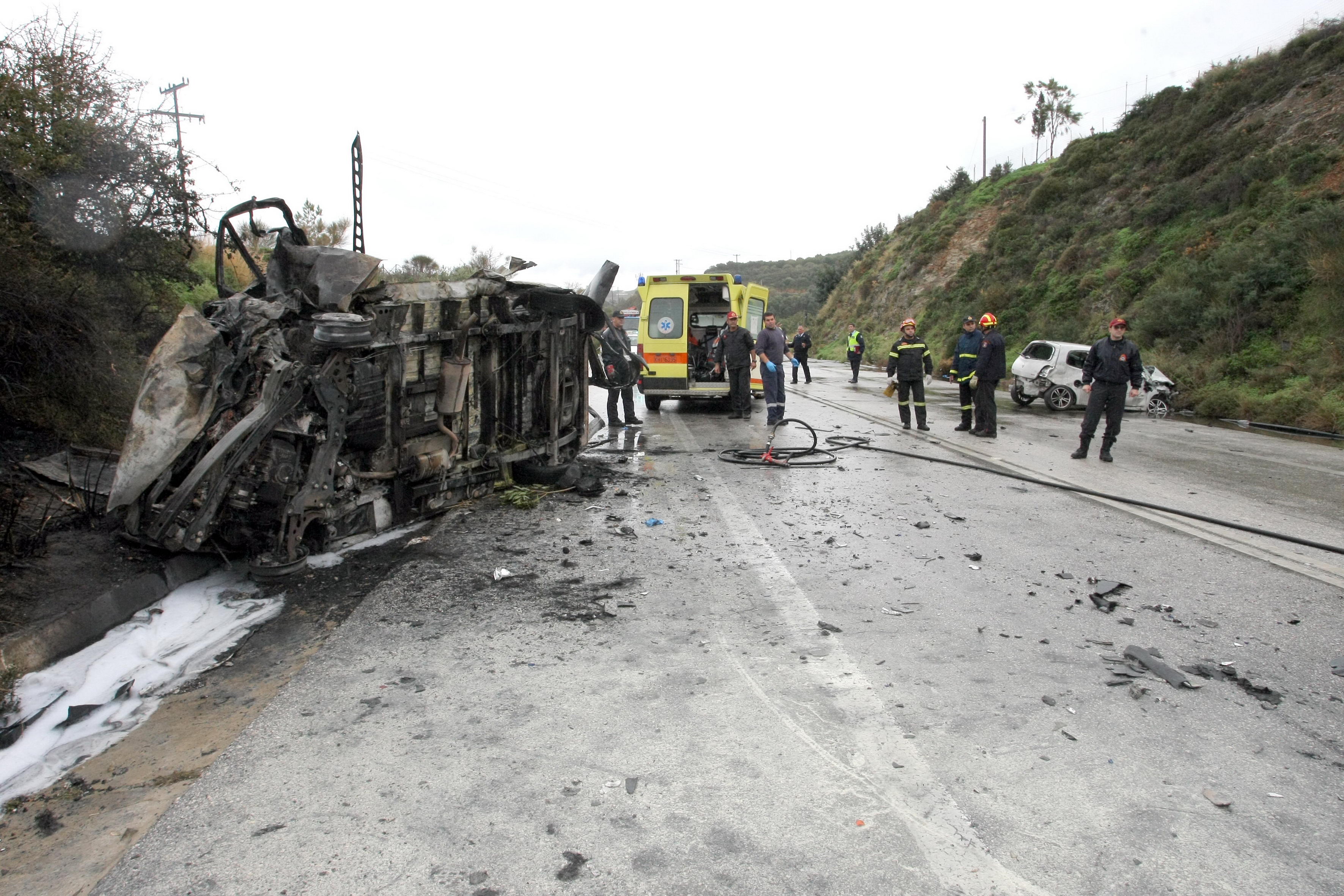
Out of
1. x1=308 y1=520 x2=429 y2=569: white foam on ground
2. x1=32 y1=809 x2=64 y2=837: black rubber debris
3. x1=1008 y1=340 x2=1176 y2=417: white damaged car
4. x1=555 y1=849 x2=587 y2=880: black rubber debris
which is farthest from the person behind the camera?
x1=1008 y1=340 x2=1176 y2=417: white damaged car

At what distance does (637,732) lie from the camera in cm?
314

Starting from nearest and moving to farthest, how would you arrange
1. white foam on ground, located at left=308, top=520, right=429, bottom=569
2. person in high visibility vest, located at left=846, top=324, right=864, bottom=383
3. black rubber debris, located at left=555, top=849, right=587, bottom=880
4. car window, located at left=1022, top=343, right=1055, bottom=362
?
black rubber debris, located at left=555, top=849, right=587, bottom=880 < white foam on ground, located at left=308, top=520, right=429, bottom=569 < car window, located at left=1022, top=343, right=1055, bottom=362 < person in high visibility vest, located at left=846, top=324, right=864, bottom=383

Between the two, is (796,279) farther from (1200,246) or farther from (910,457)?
(910,457)

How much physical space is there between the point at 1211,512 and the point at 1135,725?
463 cm

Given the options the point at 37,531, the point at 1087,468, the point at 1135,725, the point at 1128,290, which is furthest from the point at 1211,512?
the point at 1128,290

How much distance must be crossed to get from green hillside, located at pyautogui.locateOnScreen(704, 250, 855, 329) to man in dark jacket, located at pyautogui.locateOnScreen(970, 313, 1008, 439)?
3857 cm

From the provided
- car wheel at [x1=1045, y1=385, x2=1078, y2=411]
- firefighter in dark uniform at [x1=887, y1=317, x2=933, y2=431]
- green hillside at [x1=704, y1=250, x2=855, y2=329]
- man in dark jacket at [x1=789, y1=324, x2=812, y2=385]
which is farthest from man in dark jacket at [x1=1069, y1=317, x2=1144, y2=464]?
green hillside at [x1=704, y1=250, x2=855, y2=329]

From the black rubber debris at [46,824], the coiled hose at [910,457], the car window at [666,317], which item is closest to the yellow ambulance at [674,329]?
the car window at [666,317]

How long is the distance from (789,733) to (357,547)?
3.65m

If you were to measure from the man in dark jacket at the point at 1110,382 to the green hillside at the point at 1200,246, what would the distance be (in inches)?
278

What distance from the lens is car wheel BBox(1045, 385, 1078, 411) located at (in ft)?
55.4

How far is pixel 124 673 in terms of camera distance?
3.79 metres

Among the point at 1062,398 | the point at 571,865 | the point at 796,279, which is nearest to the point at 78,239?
the point at 571,865

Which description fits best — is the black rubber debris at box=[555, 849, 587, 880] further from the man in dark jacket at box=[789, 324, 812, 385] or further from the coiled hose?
the man in dark jacket at box=[789, 324, 812, 385]
